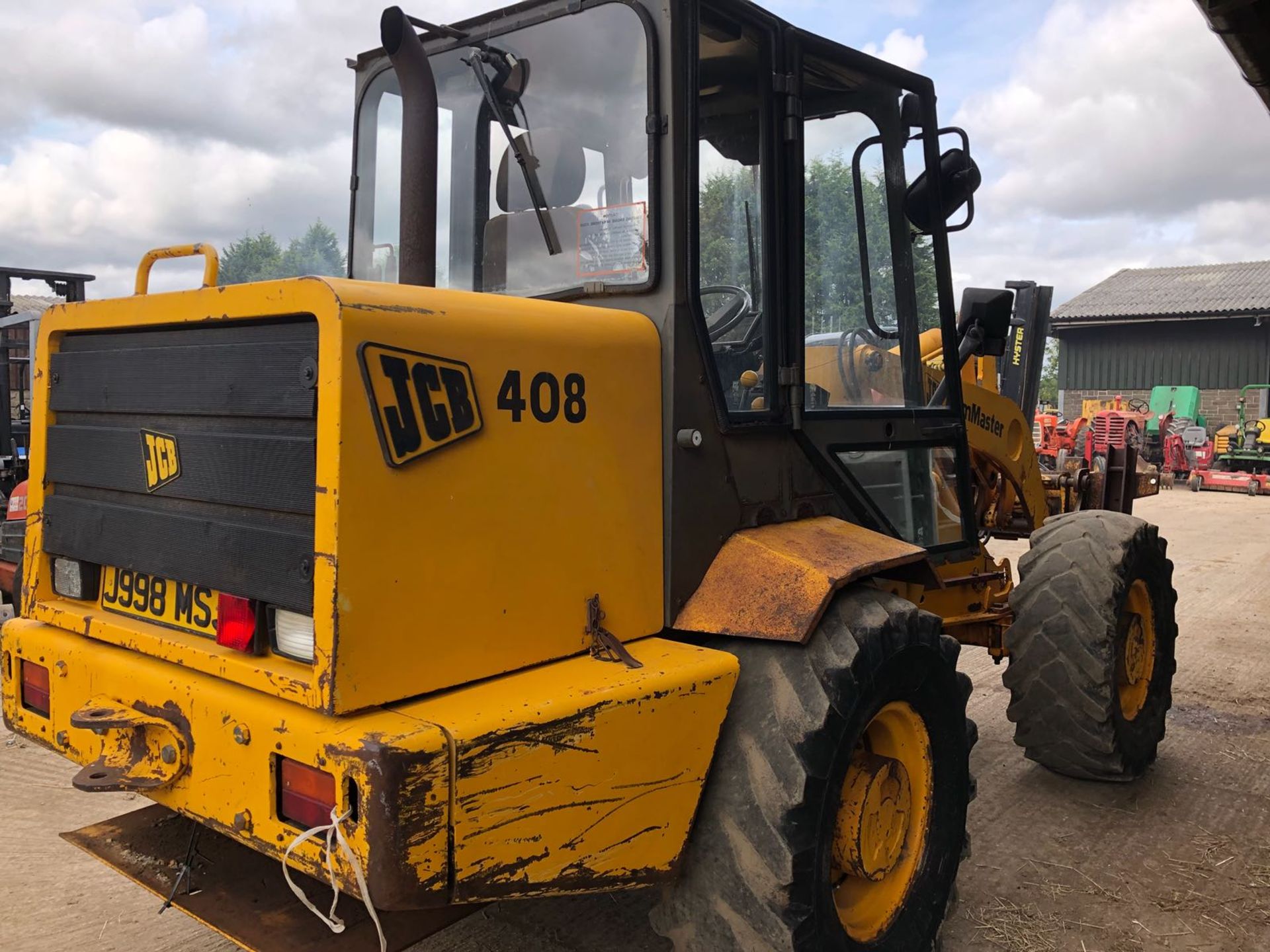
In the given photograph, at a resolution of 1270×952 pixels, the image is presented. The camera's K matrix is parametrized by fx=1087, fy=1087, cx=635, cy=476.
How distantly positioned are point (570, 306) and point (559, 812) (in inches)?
47.6

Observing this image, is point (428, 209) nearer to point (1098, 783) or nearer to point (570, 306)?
point (570, 306)

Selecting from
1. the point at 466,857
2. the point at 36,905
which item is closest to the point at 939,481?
the point at 466,857

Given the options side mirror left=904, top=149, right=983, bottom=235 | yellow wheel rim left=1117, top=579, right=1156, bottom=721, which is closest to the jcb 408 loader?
side mirror left=904, top=149, right=983, bottom=235

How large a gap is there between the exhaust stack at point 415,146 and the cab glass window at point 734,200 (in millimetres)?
735

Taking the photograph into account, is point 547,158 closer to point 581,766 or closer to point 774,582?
point 774,582

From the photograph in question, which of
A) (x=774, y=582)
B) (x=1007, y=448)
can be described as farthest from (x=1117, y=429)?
(x=774, y=582)

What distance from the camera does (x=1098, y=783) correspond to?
479 centimetres

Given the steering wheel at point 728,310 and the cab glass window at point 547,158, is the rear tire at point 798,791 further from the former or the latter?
the cab glass window at point 547,158

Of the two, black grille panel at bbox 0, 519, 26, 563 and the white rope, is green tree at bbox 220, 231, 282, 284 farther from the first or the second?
black grille panel at bbox 0, 519, 26, 563

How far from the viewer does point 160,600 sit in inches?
109

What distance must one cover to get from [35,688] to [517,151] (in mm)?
2017

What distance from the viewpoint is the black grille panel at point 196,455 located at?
2348 millimetres

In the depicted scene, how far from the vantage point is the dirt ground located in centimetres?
338

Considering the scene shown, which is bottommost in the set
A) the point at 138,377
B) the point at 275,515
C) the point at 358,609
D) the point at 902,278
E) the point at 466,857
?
the point at 466,857
